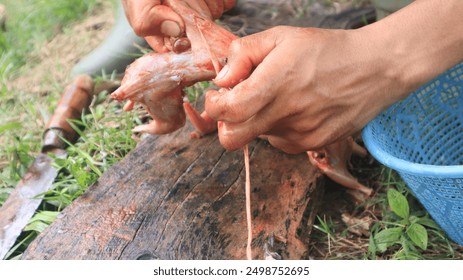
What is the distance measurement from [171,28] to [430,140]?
3.19 ft

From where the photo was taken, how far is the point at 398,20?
1.84m

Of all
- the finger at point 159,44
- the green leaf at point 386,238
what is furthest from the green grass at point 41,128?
the green leaf at point 386,238

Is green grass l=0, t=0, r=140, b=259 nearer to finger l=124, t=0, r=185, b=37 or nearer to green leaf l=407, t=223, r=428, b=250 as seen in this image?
finger l=124, t=0, r=185, b=37

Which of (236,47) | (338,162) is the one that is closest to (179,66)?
(236,47)

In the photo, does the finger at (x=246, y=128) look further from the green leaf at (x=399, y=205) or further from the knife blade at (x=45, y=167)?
the knife blade at (x=45, y=167)

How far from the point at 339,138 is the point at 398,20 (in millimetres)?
382

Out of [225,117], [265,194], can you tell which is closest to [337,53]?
[225,117]

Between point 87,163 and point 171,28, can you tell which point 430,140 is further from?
point 87,163

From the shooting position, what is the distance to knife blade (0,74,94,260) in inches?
94.7

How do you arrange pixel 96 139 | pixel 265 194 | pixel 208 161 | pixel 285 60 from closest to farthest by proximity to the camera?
pixel 285 60 < pixel 265 194 < pixel 208 161 < pixel 96 139

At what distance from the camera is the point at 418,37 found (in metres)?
1.82

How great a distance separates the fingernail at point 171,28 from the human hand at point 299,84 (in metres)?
0.37
